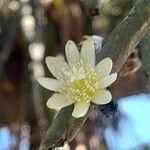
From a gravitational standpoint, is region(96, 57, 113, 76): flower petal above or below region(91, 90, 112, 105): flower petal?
above

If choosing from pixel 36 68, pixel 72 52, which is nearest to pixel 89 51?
A: pixel 72 52

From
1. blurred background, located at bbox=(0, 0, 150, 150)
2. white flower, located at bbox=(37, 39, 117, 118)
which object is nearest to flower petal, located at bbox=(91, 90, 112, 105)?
white flower, located at bbox=(37, 39, 117, 118)

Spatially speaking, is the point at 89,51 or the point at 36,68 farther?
the point at 36,68

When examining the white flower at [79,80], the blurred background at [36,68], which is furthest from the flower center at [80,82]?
the blurred background at [36,68]

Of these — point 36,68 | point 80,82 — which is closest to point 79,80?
point 80,82

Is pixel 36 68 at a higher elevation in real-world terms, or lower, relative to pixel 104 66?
lower

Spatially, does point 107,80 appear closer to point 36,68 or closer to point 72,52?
point 72,52

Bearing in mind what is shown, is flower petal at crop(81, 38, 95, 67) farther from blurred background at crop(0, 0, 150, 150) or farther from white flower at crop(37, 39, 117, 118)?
blurred background at crop(0, 0, 150, 150)

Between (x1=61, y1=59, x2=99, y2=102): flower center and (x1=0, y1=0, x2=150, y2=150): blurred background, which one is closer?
(x1=61, y1=59, x2=99, y2=102): flower center
